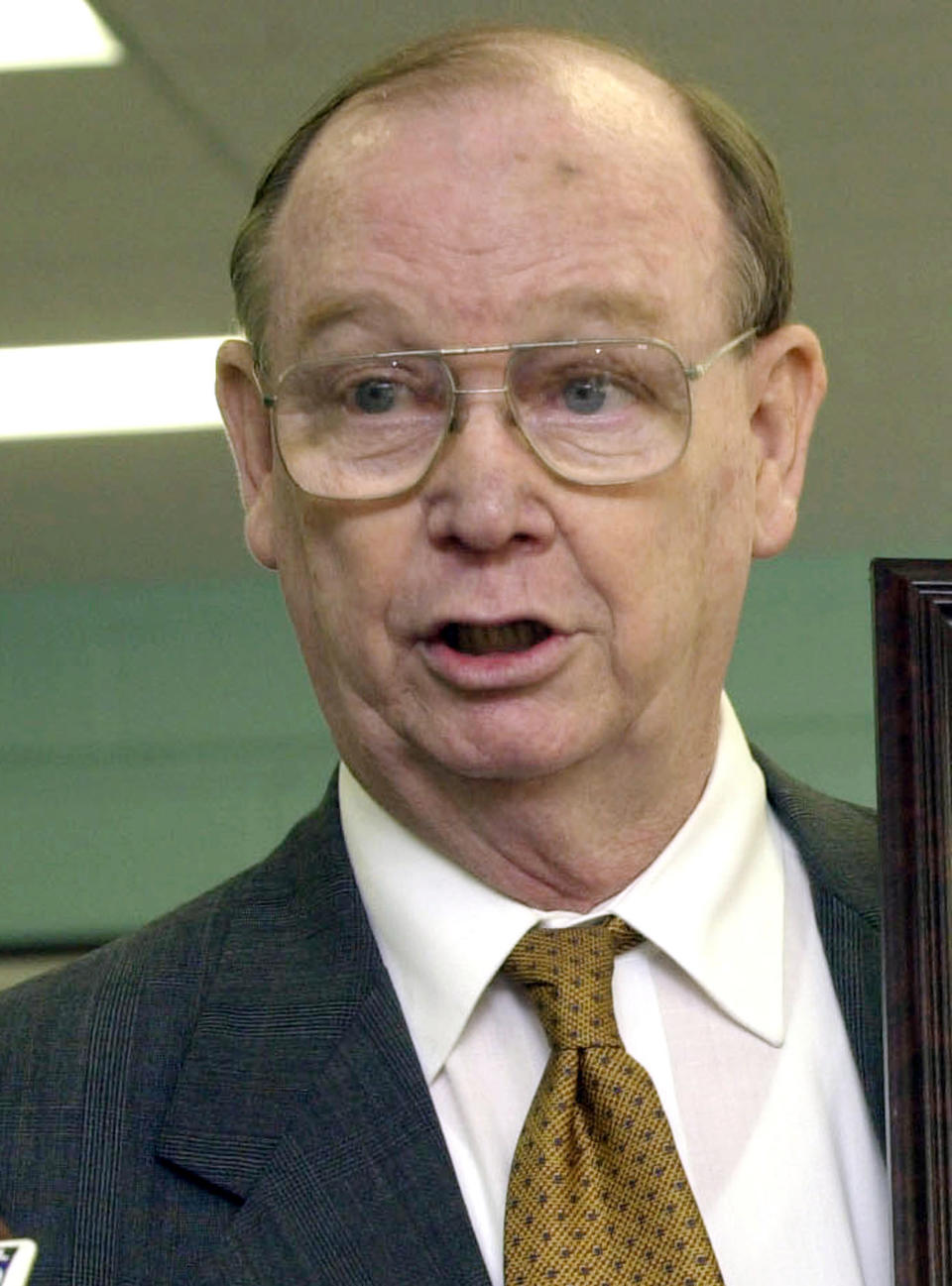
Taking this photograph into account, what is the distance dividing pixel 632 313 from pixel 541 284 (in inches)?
2.6

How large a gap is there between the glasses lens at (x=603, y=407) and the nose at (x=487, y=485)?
0.04ft

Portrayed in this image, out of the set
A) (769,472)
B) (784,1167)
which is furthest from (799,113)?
(784,1167)

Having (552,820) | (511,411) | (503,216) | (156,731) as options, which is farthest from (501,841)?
(156,731)

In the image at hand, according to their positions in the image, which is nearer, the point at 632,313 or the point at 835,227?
the point at 632,313

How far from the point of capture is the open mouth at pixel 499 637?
1326 mm

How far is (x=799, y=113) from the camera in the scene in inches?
99.0

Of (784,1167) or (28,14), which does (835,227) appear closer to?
(28,14)

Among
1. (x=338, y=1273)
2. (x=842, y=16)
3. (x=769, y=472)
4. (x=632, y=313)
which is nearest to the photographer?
(x=338, y=1273)

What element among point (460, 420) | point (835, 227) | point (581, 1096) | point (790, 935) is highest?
point (835, 227)

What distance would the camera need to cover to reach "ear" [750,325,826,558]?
4.88 ft

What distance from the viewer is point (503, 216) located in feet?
4.40

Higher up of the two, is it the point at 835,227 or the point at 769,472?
the point at 835,227

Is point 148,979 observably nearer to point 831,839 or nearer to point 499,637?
point 499,637

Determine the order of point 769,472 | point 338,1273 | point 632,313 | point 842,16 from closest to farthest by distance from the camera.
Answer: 1. point 338,1273
2. point 632,313
3. point 769,472
4. point 842,16
